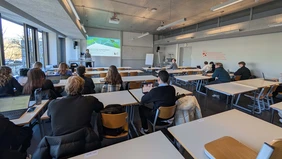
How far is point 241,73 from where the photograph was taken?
5875 millimetres

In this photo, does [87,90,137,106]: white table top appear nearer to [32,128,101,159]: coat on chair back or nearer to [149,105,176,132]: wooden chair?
[149,105,176,132]: wooden chair

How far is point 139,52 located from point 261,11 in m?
9.22

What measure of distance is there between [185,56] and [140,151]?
11.2m

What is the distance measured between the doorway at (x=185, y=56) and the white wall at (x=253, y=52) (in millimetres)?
1801

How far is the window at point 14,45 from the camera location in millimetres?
4376

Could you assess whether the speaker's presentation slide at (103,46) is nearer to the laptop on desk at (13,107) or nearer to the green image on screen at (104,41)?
the green image on screen at (104,41)

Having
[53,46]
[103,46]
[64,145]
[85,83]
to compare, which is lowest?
[64,145]

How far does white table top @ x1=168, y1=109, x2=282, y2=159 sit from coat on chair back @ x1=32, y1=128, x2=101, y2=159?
0.83 metres

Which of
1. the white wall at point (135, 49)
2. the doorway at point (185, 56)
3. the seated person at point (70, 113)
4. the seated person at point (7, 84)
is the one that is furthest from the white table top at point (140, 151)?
the white wall at point (135, 49)

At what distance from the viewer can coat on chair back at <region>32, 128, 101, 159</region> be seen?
1188 millimetres

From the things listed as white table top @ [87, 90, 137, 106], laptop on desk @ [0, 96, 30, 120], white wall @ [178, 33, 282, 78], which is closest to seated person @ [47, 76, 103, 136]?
laptop on desk @ [0, 96, 30, 120]

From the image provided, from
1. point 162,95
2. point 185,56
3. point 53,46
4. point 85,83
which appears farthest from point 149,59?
point 162,95

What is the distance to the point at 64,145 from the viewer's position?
120 cm

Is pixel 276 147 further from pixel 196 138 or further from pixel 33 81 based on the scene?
pixel 33 81
